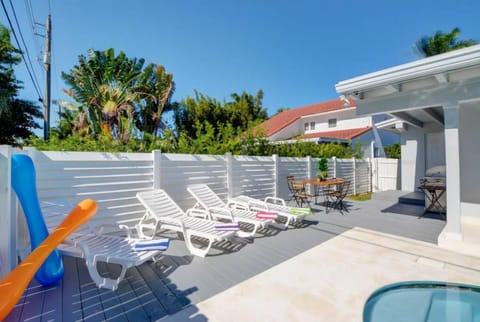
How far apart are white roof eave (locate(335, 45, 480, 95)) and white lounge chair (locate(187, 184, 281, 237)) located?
3.81 metres

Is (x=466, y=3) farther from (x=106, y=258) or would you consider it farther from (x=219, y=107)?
(x=219, y=107)

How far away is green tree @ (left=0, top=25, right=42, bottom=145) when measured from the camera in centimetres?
1408

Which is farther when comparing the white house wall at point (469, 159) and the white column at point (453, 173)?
the white house wall at point (469, 159)

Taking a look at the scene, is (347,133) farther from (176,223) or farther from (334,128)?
(176,223)

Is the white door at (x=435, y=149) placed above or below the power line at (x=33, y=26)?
below

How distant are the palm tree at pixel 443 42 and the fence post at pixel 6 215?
25.4m

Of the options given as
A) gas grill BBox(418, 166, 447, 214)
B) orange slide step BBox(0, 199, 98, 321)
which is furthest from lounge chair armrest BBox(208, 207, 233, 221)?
gas grill BBox(418, 166, 447, 214)

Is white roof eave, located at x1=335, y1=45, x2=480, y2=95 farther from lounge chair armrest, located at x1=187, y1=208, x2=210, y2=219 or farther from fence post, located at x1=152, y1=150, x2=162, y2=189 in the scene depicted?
fence post, located at x1=152, y1=150, x2=162, y2=189

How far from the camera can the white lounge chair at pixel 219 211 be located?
18.9 ft

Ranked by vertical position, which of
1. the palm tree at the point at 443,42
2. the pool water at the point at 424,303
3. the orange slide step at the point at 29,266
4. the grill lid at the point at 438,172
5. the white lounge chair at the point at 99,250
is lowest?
the pool water at the point at 424,303

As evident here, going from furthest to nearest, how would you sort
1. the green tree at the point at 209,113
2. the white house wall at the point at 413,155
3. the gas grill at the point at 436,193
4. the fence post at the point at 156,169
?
the green tree at the point at 209,113
the white house wall at the point at 413,155
the gas grill at the point at 436,193
the fence post at the point at 156,169

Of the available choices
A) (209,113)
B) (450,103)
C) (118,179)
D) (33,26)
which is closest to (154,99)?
(209,113)

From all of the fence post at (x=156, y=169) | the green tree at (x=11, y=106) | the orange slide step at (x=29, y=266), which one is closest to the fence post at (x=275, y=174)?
the fence post at (x=156, y=169)

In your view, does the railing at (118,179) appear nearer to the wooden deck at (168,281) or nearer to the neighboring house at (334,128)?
the wooden deck at (168,281)
